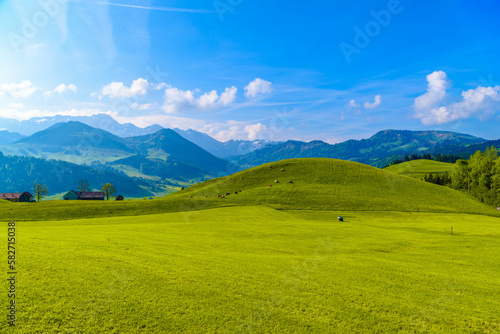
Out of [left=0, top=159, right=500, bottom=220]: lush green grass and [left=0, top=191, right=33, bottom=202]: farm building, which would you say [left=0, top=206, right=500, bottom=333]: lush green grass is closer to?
[left=0, top=159, right=500, bottom=220]: lush green grass

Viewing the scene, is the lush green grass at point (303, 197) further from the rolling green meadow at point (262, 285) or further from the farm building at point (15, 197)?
the farm building at point (15, 197)

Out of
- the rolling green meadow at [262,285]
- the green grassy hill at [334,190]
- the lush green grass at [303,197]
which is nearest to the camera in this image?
the rolling green meadow at [262,285]

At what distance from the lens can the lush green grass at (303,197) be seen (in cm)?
6931

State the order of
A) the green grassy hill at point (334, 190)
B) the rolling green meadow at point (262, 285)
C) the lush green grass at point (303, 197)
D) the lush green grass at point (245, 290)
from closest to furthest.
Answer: the lush green grass at point (245, 290) < the rolling green meadow at point (262, 285) < the lush green grass at point (303, 197) < the green grassy hill at point (334, 190)

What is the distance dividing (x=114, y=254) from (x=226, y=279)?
11.2m

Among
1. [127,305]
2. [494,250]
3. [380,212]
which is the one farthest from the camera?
[380,212]

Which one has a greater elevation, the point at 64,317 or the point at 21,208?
the point at 21,208

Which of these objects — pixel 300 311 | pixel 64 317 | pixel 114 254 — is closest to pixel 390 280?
pixel 300 311

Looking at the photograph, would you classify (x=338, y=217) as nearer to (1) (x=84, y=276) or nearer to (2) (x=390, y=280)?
(2) (x=390, y=280)

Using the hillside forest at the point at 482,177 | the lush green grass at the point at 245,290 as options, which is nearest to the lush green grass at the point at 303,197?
the hillside forest at the point at 482,177

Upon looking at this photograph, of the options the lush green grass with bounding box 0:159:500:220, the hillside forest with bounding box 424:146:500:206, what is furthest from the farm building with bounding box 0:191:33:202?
the hillside forest with bounding box 424:146:500:206

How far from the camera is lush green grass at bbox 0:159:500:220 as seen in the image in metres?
69.3

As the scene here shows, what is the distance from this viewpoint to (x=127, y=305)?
14.0 m

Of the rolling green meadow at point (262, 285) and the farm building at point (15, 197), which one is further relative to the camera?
the farm building at point (15, 197)
